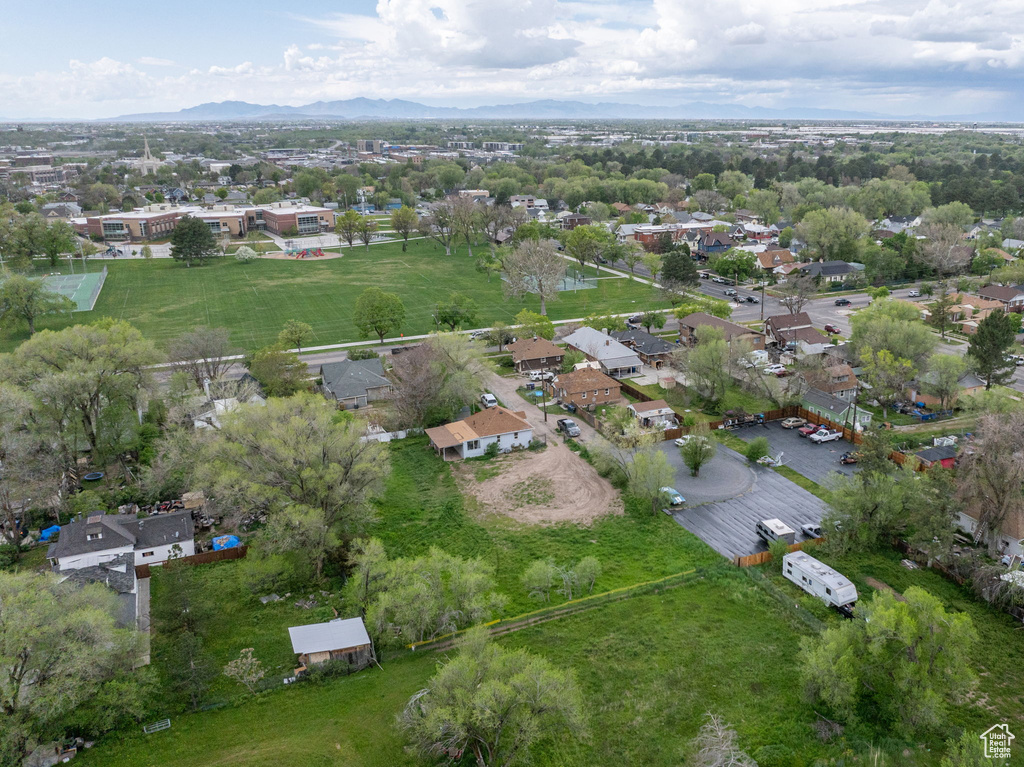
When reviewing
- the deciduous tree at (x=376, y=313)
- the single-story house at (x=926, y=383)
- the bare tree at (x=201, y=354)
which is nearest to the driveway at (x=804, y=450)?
the single-story house at (x=926, y=383)

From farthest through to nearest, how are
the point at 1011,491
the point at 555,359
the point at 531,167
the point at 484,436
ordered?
the point at 531,167 → the point at 555,359 → the point at 484,436 → the point at 1011,491

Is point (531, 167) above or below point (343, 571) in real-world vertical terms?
above

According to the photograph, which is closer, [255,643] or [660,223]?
[255,643]

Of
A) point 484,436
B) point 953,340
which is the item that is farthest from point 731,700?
point 953,340

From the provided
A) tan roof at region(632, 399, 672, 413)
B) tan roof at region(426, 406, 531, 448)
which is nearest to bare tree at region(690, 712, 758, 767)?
tan roof at region(426, 406, 531, 448)

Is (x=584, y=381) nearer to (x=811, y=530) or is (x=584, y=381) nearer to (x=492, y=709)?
(x=811, y=530)

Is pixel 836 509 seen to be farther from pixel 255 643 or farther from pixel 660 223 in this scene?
pixel 660 223
